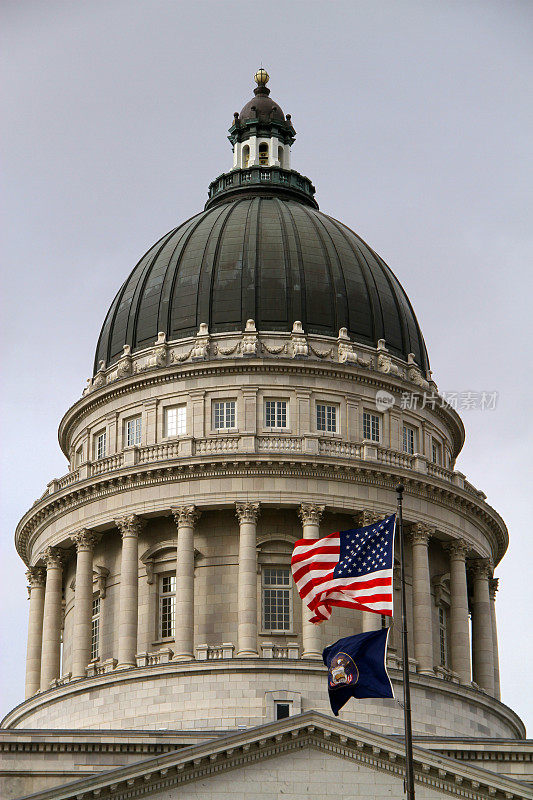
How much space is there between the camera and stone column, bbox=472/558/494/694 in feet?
226

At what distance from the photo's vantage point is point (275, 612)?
63812 mm

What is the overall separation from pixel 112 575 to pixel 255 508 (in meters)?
7.27

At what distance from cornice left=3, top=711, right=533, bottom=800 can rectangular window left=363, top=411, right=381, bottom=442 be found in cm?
2158

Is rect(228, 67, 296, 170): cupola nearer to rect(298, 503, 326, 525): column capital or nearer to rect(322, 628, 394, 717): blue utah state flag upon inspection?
rect(298, 503, 326, 525): column capital

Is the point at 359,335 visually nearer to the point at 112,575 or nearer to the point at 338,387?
the point at 338,387

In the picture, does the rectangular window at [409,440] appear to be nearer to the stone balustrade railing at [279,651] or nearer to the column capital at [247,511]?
the column capital at [247,511]

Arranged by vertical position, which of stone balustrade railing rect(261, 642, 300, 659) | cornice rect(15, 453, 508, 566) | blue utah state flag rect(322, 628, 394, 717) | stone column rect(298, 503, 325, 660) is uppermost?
cornice rect(15, 453, 508, 566)

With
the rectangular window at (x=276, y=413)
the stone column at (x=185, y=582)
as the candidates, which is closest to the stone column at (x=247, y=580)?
the stone column at (x=185, y=582)

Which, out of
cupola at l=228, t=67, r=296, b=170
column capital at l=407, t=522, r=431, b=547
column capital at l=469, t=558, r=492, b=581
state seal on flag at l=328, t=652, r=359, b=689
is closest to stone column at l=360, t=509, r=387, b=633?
column capital at l=407, t=522, r=431, b=547

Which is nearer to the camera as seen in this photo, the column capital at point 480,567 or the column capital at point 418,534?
the column capital at point 418,534

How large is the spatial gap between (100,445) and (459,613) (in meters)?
17.5

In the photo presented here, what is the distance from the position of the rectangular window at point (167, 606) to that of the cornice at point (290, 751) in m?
15.3

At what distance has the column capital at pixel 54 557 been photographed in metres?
68.7

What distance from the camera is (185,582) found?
63.1 m
